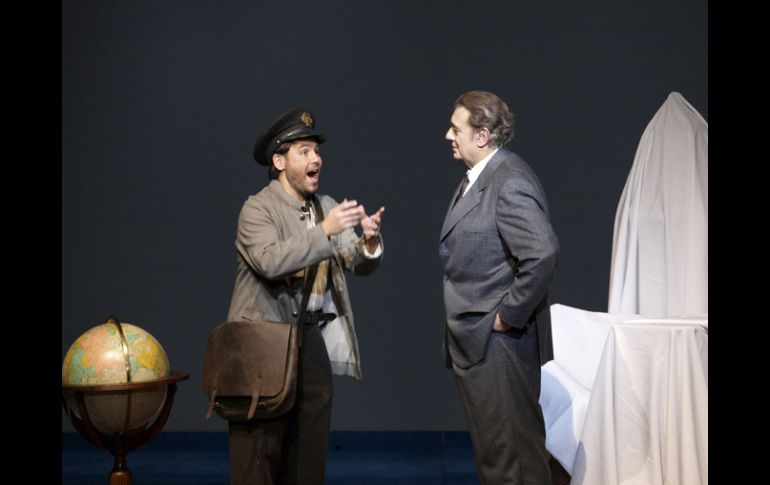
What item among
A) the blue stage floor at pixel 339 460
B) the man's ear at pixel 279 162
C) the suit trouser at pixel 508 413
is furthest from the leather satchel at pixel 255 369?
the blue stage floor at pixel 339 460

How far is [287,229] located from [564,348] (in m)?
1.54

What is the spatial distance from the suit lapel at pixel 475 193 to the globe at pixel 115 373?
45.6 inches

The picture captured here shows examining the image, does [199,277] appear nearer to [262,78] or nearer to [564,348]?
[262,78]

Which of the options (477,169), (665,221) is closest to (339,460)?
(665,221)

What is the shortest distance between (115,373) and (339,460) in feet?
8.56

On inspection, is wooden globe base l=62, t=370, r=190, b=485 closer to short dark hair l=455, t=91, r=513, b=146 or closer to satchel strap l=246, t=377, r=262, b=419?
satchel strap l=246, t=377, r=262, b=419

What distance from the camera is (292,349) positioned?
128 inches

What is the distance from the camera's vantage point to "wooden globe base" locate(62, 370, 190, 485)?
11.1 feet

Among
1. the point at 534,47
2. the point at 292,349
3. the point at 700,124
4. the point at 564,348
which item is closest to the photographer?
the point at 292,349

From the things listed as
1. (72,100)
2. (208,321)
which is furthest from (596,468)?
(72,100)

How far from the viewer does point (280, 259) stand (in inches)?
126

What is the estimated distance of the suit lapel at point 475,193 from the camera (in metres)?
3.17

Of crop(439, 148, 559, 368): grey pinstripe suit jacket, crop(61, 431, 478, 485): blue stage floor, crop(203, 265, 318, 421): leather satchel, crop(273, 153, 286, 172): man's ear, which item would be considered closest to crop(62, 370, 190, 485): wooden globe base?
crop(203, 265, 318, 421): leather satchel

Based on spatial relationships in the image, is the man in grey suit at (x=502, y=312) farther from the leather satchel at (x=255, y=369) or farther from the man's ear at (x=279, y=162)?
the man's ear at (x=279, y=162)
